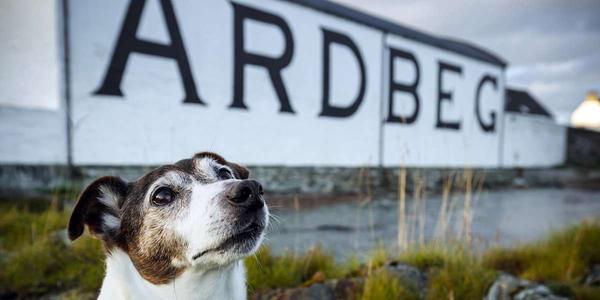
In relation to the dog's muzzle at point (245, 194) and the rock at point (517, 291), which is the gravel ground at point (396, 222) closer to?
the rock at point (517, 291)

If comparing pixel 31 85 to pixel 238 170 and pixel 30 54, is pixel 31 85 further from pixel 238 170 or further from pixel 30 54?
pixel 238 170

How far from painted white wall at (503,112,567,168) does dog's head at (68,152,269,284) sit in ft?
67.4

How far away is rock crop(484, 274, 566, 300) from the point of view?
2.93 metres

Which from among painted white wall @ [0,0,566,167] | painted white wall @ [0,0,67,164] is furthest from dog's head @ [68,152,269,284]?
painted white wall @ [0,0,67,164]

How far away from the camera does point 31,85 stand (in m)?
7.52

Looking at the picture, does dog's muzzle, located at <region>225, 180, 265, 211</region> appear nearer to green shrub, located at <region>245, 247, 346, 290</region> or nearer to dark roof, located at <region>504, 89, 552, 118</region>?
green shrub, located at <region>245, 247, 346, 290</region>

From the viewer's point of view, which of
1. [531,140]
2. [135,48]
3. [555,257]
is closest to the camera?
[555,257]

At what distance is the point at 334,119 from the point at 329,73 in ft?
5.28

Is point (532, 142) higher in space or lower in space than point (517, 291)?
higher

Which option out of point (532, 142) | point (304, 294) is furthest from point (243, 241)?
point (532, 142)

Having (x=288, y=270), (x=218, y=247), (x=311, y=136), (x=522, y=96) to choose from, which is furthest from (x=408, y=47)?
(x=522, y=96)

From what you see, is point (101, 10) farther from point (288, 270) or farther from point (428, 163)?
point (428, 163)

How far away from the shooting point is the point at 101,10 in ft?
25.8

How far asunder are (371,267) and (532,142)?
2206 cm
